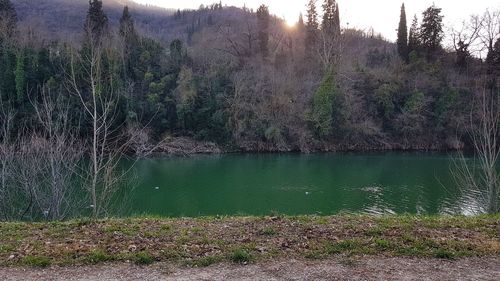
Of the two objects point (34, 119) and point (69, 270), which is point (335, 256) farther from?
point (34, 119)

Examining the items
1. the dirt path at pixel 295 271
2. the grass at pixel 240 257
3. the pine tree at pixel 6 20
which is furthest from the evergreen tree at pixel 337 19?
the grass at pixel 240 257

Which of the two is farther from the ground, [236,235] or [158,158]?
[236,235]

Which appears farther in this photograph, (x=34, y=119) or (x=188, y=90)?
(x=188, y=90)

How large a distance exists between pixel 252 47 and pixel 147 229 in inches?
2462

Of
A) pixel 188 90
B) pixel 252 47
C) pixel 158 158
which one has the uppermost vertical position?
pixel 252 47

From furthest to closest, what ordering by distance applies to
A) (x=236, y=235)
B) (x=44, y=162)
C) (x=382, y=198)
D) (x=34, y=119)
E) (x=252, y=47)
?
(x=252, y=47) < (x=34, y=119) < (x=382, y=198) < (x=44, y=162) < (x=236, y=235)

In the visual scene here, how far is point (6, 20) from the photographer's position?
52.0 metres

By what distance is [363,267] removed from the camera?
7012 mm

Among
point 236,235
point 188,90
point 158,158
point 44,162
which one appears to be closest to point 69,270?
point 236,235

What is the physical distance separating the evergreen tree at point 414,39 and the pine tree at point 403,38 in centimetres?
64

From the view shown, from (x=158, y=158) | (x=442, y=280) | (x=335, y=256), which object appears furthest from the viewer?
(x=158, y=158)

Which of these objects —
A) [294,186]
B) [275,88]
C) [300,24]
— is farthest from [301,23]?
[294,186]

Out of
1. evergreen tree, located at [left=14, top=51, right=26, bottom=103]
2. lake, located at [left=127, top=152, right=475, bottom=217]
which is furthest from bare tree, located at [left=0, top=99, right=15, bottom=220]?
evergreen tree, located at [left=14, top=51, right=26, bottom=103]

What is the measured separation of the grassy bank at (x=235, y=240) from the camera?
739 centimetres
